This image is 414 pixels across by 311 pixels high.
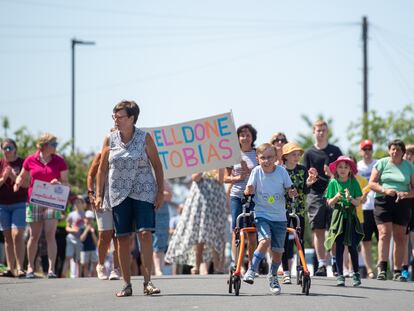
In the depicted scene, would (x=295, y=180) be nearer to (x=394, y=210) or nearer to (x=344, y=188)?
(x=344, y=188)

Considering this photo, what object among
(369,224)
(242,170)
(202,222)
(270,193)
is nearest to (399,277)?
(369,224)

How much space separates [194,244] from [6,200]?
10.8 feet

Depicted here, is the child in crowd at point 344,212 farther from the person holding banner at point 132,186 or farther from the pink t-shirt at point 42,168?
the pink t-shirt at point 42,168

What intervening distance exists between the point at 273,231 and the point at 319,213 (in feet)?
12.0

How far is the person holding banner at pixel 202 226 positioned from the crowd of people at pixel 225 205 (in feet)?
0.05

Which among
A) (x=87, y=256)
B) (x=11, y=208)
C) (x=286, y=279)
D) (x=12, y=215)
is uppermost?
(x=11, y=208)

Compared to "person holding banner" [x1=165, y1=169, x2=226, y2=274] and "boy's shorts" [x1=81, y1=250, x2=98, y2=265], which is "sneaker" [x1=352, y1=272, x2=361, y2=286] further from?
"boy's shorts" [x1=81, y1=250, x2=98, y2=265]

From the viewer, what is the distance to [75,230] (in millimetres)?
21625

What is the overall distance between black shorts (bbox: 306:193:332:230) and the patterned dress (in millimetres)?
2585

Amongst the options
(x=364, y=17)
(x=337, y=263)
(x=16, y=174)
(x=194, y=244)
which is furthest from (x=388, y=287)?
(x=364, y=17)

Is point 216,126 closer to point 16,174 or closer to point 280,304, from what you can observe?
point 16,174

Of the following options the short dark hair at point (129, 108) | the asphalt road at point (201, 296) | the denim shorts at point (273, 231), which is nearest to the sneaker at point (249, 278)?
the asphalt road at point (201, 296)

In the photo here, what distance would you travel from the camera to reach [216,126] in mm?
16562

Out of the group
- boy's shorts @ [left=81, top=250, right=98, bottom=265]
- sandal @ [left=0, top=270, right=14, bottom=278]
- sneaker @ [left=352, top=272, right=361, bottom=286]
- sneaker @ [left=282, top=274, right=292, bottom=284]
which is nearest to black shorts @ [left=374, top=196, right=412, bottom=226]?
sneaker @ [left=352, top=272, right=361, bottom=286]
